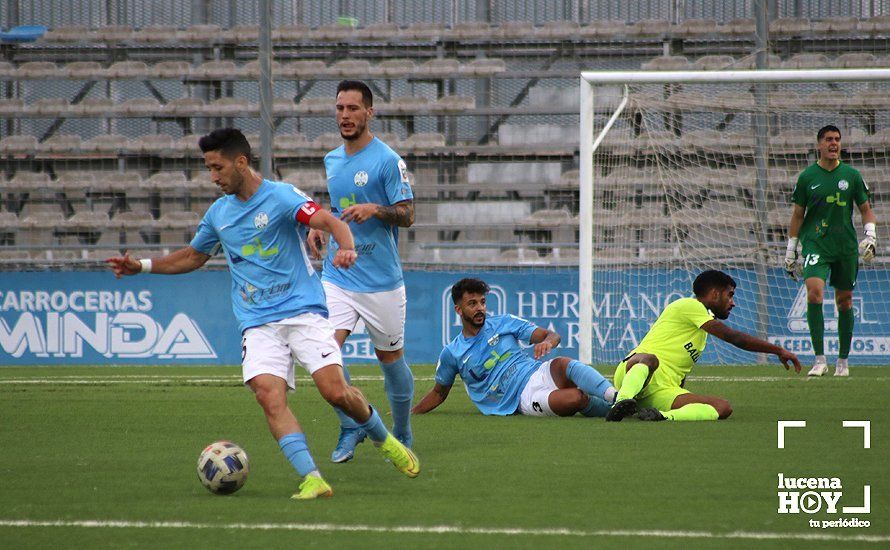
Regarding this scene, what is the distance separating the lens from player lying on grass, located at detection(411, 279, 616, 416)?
829 centimetres

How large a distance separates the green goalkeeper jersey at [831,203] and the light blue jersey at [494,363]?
4459 millimetres

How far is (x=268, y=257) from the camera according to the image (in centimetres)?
555

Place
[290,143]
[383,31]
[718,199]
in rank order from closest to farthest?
1. [718,199]
2. [290,143]
3. [383,31]

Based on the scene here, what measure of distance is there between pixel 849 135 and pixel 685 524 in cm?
1287

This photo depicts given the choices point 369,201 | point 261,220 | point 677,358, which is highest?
point 369,201

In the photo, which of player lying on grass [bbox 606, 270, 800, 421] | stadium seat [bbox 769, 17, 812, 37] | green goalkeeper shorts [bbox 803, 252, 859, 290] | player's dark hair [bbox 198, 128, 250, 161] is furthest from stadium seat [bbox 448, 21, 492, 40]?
player's dark hair [bbox 198, 128, 250, 161]

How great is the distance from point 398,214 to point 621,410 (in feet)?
8.06

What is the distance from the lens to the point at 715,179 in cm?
1573

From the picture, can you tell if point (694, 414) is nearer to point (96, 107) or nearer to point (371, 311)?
point (371, 311)

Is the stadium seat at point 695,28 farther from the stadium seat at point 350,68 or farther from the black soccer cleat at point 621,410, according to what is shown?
the black soccer cleat at point 621,410

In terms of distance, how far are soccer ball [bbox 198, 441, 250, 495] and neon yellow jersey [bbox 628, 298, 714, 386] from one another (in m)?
3.68

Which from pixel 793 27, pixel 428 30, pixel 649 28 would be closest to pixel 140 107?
pixel 428 30

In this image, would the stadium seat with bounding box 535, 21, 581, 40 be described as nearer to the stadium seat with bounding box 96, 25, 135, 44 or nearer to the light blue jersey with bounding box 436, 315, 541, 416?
the stadium seat with bounding box 96, 25, 135, 44

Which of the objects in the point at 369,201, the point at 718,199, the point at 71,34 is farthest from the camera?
the point at 71,34
